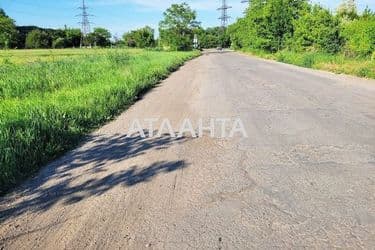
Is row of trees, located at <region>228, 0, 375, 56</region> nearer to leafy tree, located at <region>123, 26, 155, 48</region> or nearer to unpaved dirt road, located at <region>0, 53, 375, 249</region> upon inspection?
unpaved dirt road, located at <region>0, 53, 375, 249</region>

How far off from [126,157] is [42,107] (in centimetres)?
328

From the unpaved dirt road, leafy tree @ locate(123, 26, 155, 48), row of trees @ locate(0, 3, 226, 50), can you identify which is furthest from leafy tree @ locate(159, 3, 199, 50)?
the unpaved dirt road

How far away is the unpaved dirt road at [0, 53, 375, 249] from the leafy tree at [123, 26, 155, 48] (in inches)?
3481

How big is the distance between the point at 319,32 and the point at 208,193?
2922cm

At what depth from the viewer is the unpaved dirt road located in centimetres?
344

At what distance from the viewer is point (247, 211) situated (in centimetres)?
391

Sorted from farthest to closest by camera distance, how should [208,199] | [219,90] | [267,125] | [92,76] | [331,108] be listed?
[92,76]
[219,90]
[331,108]
[267,125]
[208,199]

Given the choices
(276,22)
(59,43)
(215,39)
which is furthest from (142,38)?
(276,22)

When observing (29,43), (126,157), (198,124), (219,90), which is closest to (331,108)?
(198,124)

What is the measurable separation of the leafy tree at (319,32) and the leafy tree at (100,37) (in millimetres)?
85210

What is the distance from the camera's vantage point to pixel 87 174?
16.7 ft

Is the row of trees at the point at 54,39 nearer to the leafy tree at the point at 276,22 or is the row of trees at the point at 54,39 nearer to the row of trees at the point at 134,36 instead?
the row of trees at the point at 134,36

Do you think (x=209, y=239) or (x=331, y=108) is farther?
(x=331, y=108)

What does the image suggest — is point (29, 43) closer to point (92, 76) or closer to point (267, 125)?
point (92, 76)
